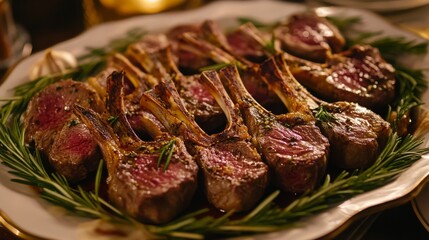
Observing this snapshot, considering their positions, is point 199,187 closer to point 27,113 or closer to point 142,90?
point 142,90

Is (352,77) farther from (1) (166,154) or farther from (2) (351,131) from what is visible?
(1) (166,154)

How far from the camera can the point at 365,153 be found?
2.59 m

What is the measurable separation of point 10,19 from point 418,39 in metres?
3.14

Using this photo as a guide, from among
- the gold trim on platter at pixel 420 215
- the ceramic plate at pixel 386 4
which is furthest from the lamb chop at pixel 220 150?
the ceramic plate at pixel 386 4

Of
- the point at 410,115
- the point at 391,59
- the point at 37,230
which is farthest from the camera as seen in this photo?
the point at 391,59

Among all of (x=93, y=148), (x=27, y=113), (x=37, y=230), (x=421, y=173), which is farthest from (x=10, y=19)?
(x=421, y=173)

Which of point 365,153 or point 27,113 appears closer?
point 365,153

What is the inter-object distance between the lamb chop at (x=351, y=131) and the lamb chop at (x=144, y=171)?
688 millimetres

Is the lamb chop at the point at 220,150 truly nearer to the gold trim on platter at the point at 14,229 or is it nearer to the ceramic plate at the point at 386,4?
the gold trim on platter at the point at 14,229

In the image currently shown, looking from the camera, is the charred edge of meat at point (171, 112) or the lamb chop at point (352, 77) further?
the lamb chop at point (352, 77)

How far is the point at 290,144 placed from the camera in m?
2.54

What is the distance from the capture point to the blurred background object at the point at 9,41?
4.36 meters

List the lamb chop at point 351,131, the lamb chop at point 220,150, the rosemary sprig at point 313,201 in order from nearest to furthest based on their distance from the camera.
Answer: the rosemary sprig at point 313,201
the lamb chop at point 220,150
the lamb chop at point 351,131

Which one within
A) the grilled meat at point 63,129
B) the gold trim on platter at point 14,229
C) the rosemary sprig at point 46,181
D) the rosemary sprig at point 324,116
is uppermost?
the rosemary sprig at point 324,116
